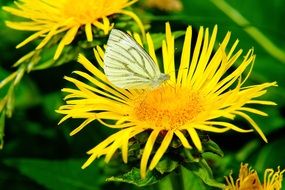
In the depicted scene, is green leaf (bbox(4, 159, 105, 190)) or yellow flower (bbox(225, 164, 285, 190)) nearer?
yellow flower (bbox(225, 164, 285, 190))

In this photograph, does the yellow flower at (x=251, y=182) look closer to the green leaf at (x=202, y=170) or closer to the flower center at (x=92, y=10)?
the green leaf at (x=202, y=170)

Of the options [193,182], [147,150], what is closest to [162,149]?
[147,150]

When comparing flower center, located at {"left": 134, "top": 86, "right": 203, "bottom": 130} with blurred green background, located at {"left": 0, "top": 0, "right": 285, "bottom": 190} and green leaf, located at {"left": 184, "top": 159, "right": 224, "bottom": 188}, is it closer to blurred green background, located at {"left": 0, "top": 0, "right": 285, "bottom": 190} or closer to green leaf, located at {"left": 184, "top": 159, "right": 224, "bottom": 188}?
green leaf, located at {"left": 184, "top": 159, "right": 224, "bottom": 188}

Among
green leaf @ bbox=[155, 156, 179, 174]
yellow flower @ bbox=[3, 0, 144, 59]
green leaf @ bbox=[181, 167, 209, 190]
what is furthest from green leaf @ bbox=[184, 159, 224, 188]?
yellow flower @ bbox=[3, 0, 144, 59]

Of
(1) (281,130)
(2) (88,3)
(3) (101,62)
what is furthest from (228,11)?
(3) (101,62)

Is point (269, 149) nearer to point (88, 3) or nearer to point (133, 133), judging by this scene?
point (88, 3)

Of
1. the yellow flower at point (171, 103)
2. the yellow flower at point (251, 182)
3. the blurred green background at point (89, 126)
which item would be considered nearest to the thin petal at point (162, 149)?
the yellow flower at point (171, 103)
